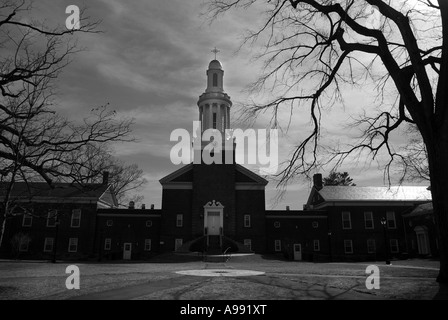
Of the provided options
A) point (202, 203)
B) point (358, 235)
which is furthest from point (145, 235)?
point (358, 235)

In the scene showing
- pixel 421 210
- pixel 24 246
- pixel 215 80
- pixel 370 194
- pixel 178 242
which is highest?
pixel 215 80

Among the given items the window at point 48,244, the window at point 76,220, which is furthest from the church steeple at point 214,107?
the window at point 48,244

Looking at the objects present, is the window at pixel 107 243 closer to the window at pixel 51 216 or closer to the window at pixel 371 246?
the window at pixel 51 216

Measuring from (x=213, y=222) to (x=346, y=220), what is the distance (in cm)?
1669

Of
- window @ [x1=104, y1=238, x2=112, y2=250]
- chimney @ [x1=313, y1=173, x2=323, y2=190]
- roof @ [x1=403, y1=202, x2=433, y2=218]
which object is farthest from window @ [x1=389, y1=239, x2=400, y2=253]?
window @ [x1=104, y1=238, x2=112, y2=250]

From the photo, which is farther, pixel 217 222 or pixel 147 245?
pixel 147 245

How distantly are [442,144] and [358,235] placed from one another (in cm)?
3517

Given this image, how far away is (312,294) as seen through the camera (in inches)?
385

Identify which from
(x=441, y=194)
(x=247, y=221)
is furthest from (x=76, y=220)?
(x=441, y=194)

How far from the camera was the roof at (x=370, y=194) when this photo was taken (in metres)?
45.0

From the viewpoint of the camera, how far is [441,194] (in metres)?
11.1

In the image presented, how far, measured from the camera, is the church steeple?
42344mm

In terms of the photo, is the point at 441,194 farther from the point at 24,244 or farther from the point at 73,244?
the point at 24,244

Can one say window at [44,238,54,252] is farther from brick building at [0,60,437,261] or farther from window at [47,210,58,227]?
window at [47,210,58,227]
